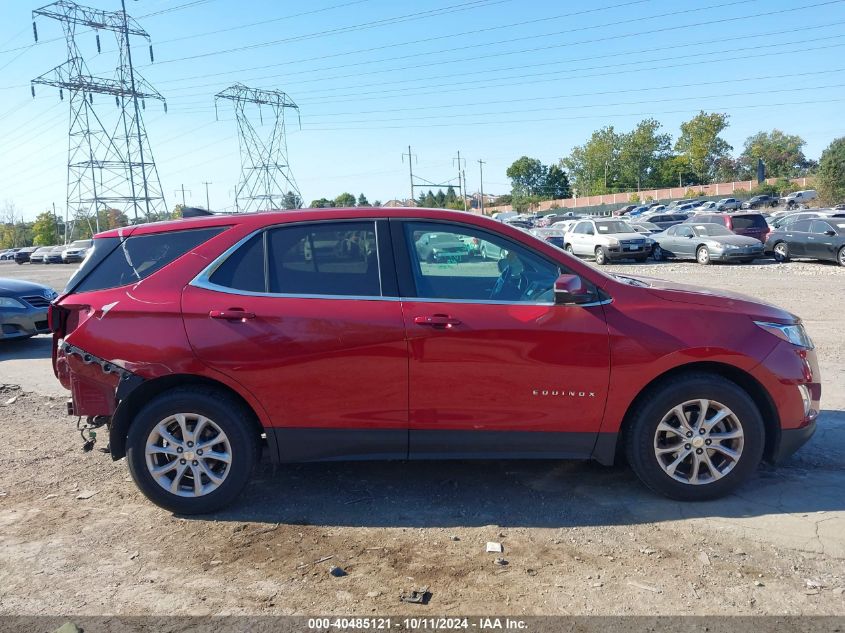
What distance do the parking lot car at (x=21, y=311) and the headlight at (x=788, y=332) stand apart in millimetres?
9484

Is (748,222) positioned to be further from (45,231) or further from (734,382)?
(45,231)

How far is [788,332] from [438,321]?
2.19 metres

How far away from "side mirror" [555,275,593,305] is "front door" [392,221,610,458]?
0.17ft

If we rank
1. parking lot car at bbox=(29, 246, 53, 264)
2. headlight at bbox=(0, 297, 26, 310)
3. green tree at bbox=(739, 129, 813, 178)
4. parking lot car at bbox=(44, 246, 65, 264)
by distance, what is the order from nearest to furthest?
1. headlight at bbox=(0, 297, 26, 310)
2. parking lot car at bbox=(44, 246, 65, 264)
3. parking lot car at bbox=(29, 246, 53, 264)
4. green tree at bbox=(739, 129, 813, 178)

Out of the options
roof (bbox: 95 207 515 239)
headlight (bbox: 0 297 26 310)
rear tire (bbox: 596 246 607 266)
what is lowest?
rear tire (bbox: 596 246 607 266)

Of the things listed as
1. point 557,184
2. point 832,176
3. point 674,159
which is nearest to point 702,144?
point 674,159

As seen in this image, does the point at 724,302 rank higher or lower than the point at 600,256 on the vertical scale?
higher

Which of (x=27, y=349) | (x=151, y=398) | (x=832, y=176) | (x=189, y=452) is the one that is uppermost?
(x=832, y=176)

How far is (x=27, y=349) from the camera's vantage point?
33.0 ft

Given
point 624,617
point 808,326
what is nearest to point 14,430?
point 624,617

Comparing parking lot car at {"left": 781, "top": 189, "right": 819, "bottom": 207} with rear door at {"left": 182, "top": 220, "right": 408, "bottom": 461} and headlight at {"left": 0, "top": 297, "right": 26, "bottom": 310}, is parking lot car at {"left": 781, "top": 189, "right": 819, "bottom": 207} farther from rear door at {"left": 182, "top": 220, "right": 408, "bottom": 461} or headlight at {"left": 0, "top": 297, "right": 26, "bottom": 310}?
rear door at {"left": 182, "top": 220, "right": 408, "bottom": 461}

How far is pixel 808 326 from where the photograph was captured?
9820 mm

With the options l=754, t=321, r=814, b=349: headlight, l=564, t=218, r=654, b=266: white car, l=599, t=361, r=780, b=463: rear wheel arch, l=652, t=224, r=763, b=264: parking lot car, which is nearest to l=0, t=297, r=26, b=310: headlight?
l=599, t=361, r=780, b=463: rear wheel arch

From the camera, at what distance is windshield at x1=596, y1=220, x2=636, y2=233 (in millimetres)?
24500
